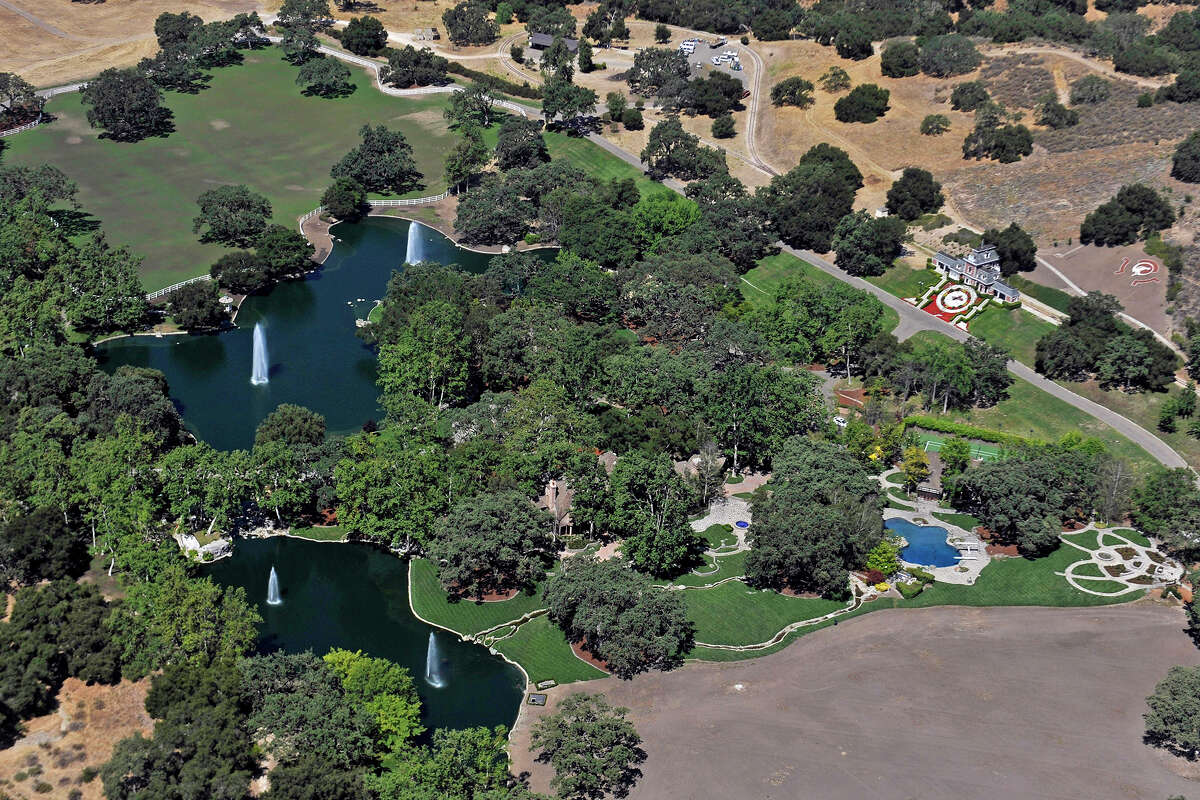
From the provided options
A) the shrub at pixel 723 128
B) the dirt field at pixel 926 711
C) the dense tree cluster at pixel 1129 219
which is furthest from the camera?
the shrub at pixel 723 128

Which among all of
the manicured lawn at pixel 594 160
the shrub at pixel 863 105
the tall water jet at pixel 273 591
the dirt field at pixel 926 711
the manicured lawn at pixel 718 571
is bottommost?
the tall water jet at pixel 273 591

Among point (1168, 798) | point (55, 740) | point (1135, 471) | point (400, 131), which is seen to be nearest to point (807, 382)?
point (1135, 471)

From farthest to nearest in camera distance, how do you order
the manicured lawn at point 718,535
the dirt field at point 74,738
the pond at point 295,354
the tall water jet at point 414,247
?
the tall water jet at point 414,247 → the pond at point 295,354 → the manicured lawn at point 718,535 → the dirt field at point 74,738

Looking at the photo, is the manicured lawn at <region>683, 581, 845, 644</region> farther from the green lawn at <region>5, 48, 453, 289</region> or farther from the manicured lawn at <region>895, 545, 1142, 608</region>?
the green lawn at <region>5, 48, 453, 289</region>

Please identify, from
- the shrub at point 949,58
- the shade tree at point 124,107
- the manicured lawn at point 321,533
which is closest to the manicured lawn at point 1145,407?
the shrub at point 949,58

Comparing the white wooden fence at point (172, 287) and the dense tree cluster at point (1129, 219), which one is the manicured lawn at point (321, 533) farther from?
the dense tree cluster at point (1129, 219)

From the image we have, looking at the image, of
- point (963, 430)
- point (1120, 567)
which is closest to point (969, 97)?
point (963, 430)

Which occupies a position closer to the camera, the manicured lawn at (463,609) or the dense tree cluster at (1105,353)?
the manicured lawn at (463,609)

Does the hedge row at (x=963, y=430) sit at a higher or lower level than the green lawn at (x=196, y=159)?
higher

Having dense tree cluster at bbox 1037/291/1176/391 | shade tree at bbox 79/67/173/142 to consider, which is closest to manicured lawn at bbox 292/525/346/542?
dense tree cluster at bbox 1037/291/1176/391
